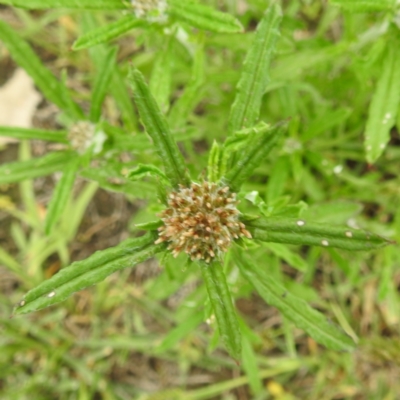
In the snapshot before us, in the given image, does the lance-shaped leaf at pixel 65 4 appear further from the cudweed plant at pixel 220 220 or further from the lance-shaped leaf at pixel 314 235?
the lance-shaped leaf at pixel 314 235

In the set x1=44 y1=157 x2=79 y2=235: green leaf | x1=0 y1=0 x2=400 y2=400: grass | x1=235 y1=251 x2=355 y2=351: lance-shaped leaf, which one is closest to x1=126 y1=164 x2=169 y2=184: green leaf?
x1=235 y1=251 x2=355 y2=351: lance-shaped leaf

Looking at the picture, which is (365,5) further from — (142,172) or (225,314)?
(225,314)

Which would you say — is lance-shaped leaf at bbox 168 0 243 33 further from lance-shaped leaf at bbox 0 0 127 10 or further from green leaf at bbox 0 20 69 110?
green leaf at bbox 0 20 69 110

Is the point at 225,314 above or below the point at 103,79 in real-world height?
below

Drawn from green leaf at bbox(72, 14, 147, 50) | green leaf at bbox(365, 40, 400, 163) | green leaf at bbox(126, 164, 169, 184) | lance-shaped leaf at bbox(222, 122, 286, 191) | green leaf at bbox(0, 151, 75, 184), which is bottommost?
green leaf at bbox(365, 40, 400, 163)

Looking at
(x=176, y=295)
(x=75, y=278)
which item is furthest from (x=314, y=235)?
(x=176, y=295)

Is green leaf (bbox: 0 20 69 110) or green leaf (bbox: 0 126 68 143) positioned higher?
green leaf (bbox: 0 20 69 110)

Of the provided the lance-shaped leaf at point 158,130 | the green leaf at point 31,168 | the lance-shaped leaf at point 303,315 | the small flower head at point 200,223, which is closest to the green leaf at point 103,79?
the green leaf at point 31,168
